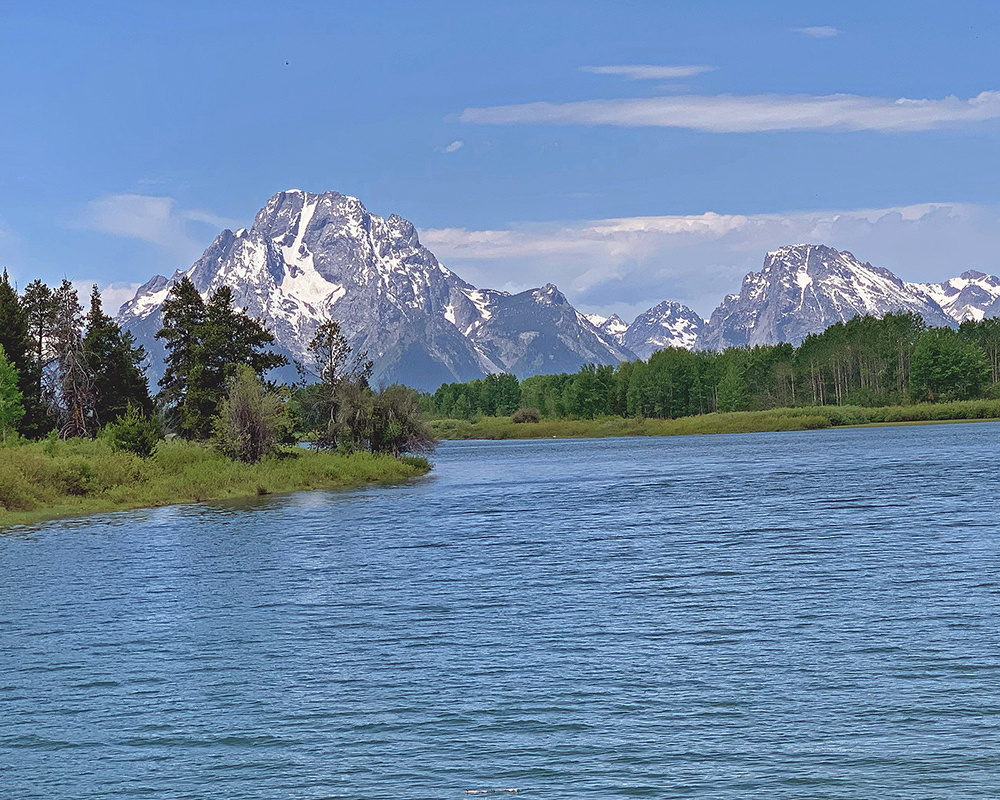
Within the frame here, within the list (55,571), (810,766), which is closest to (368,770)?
(810,766)

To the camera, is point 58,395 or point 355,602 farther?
point 58,395

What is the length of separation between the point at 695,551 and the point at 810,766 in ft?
83.1

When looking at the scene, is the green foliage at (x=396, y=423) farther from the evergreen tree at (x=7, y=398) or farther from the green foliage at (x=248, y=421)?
the evergreen tree at (x=7, y=398)

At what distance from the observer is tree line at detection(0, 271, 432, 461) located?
88938 millimetres

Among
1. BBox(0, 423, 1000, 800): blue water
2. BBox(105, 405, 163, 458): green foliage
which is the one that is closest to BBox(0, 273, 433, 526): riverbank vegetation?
BBox(105, 405, 163, 458): green foliage

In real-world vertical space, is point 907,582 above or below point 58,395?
below

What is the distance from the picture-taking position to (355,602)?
3278 centimetres

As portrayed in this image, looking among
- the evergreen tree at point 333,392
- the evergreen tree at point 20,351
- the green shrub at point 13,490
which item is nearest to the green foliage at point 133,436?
the green shrub at point 13,490

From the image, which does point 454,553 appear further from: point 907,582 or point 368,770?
point 368,770

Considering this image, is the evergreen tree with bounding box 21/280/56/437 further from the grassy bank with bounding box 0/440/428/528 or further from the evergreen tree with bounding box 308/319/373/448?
the evergreen tree with bounding box 308/319/373/448

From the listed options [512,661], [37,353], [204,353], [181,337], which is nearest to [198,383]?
[204,353]

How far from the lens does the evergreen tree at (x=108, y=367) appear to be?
104 meters

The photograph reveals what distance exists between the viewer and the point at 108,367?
106m

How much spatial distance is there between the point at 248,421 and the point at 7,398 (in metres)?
18.3
